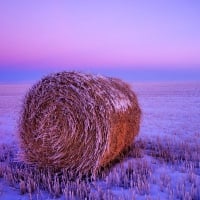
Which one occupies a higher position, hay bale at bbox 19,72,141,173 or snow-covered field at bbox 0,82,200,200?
hay bale at bbox 19,72,141,173

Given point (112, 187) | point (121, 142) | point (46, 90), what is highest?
point (46, 90)

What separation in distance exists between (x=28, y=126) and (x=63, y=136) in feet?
2.49

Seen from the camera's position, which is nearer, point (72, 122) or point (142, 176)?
point (142, 176)

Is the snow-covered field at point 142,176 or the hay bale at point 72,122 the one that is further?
the hay bale at point 72,122

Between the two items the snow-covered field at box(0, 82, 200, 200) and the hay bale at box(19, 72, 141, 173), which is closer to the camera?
the snow-covered field at box(0, 82, 200, 200)

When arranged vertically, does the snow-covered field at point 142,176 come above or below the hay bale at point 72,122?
below

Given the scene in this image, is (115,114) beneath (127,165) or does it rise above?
above

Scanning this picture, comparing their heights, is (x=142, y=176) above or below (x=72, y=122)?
below

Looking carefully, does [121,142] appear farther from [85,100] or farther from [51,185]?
[51,185]

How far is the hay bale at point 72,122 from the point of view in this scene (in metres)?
5.98

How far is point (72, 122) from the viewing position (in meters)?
6.12

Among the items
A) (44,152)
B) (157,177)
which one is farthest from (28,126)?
(157,177)

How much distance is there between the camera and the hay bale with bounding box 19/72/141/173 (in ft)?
19.6

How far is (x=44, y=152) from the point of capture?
20.8ft
